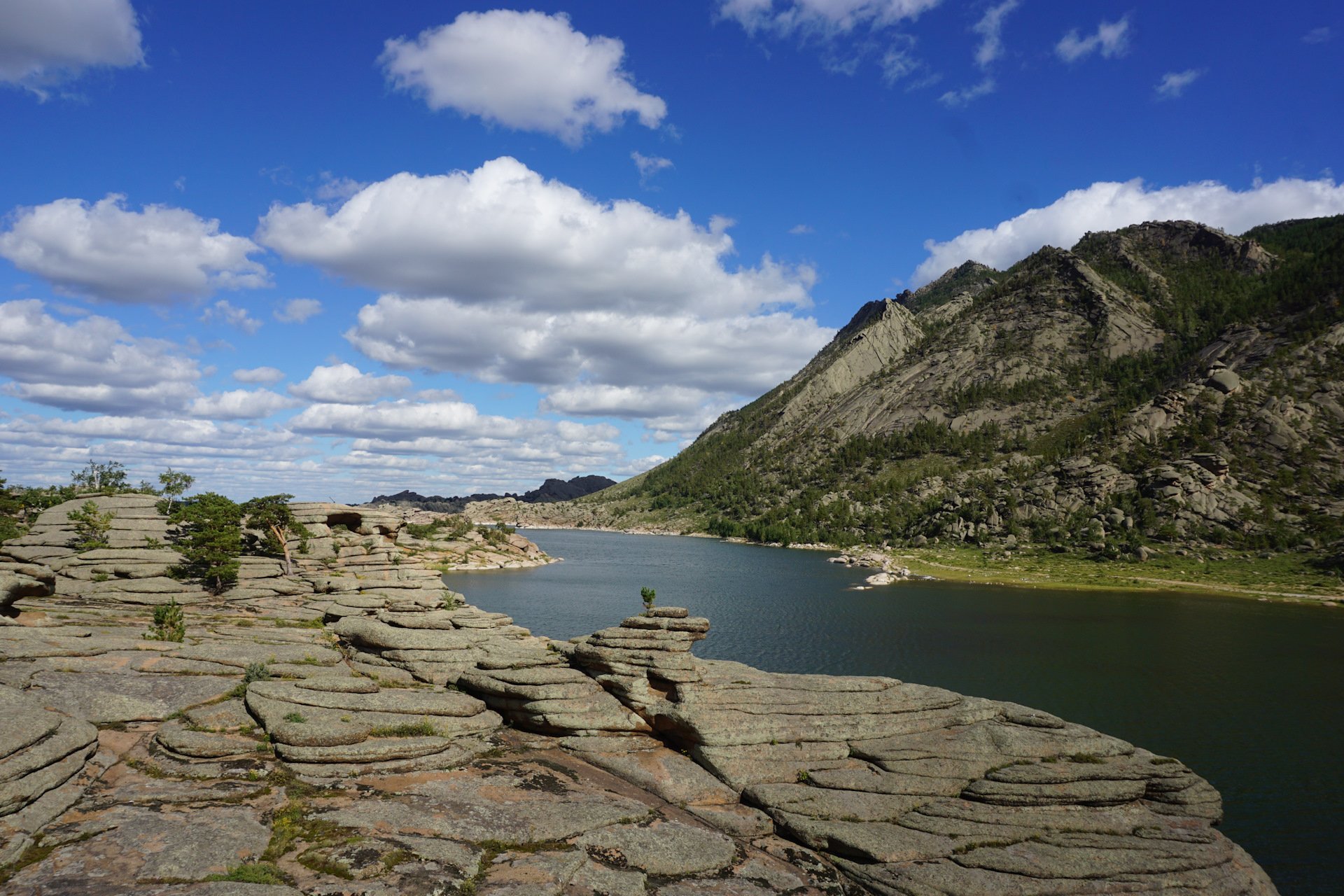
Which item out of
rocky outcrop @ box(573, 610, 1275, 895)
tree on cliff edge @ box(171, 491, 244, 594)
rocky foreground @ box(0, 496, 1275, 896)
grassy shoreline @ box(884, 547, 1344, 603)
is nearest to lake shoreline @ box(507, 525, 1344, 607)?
grassy shoreline @ box(884, 547, 1344, 603)

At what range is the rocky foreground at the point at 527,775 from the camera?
2052cm

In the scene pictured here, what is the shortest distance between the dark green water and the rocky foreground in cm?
931

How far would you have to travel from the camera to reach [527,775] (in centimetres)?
2894

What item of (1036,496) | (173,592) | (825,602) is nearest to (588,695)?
(173,592)

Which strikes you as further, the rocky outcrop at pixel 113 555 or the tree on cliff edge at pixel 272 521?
the tree on cliff edge at pixel 272 521

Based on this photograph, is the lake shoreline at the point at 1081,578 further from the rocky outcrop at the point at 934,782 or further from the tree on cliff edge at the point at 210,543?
the tree on cliff edge at the point at 210,543

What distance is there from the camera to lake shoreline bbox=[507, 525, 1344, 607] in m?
111

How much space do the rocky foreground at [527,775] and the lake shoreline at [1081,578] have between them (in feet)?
306

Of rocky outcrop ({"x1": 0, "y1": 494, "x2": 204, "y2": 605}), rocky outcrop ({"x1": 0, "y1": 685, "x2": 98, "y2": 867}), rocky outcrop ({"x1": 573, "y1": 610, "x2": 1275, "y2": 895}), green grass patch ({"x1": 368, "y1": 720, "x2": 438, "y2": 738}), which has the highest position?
rocky outcrop ({"x1": 0, "y1": 494, "x2": 204, "y2": 605})

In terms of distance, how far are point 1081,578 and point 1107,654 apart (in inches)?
2658

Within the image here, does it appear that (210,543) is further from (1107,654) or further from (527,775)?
(1107,654)

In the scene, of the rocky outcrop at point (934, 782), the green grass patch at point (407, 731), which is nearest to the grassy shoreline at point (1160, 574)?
the rocky outcrop at point (934, 782)

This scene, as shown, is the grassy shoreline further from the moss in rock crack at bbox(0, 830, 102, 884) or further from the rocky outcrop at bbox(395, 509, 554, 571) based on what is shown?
the moss in rock crack at bbox(0, 830, 102, 884)

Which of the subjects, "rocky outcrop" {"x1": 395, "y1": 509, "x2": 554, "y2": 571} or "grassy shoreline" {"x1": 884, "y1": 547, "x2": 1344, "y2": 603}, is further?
"rocky outcrop" {"x1": 395, "y1": 509, "x2": 554, "y2": 571}
